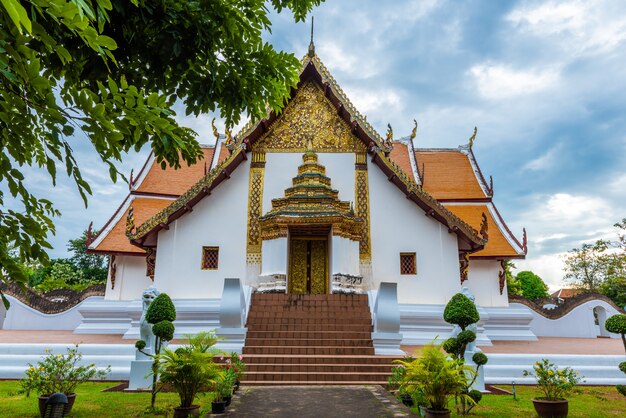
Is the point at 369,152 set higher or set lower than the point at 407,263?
higher

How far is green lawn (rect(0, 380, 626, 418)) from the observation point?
4562 millimetres

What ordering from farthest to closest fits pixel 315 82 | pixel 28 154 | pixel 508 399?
pixel 315 82 < pixel 508 399 < pixel 28 154

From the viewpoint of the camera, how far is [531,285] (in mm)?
38688

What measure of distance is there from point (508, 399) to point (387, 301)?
2.52 metres

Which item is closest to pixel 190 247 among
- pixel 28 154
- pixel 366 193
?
pixel 366 193

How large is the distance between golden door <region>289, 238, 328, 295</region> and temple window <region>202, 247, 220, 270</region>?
68.6 inches

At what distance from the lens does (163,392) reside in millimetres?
5762

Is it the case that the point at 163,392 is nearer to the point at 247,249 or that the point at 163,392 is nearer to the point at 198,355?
the point at 198,355

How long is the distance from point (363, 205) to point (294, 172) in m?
1.88

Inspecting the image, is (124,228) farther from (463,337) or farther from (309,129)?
(463,337)

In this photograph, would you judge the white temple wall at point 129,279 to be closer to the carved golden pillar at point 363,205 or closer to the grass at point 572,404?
the carved golden pillar at point 363,205

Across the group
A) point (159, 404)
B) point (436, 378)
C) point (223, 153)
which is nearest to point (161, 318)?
point (159, 404)

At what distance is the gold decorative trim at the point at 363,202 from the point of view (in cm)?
1000

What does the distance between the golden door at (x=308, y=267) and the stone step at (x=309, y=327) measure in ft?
6.41
